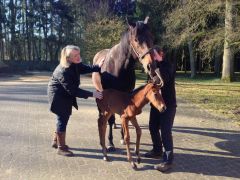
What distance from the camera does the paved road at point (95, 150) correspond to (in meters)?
5.68

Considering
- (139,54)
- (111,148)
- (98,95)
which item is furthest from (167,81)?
(111,148)

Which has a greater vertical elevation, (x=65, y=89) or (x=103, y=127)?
(x=65, y=89)

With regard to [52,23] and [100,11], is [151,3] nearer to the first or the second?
[100,11]

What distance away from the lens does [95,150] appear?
275 inches

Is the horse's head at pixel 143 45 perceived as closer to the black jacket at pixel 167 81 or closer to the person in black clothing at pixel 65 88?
the black jacket at pixel 167 81

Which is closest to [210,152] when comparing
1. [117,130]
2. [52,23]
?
[117,130]

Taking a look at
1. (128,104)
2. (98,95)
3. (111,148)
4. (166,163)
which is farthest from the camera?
(111,148)

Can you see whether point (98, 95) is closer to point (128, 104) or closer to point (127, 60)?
point (128, 104)

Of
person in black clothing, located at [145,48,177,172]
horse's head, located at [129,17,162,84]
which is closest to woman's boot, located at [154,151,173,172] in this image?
person in black clothing, located at [145,48,177,172]

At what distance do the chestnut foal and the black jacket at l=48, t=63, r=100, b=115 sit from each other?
13.8 inches

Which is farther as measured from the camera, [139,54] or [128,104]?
[128,104]

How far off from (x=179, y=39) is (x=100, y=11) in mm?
18465

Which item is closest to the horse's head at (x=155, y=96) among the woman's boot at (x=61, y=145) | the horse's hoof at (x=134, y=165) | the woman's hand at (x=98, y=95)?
the woman's hand at (x=98, y=95)

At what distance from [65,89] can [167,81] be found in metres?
1.75
